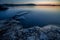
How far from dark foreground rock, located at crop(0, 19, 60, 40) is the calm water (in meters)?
0.05

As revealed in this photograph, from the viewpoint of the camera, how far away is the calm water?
108 cm

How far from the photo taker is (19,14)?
3.57 ft

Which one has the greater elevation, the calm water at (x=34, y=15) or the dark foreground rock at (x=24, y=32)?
the calm water at (x=34, y=15)

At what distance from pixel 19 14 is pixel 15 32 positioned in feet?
0.68

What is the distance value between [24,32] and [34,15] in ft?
0.73

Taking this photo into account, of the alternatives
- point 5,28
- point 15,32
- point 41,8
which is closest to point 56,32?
point 41,8

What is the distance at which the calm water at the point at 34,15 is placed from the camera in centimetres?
108

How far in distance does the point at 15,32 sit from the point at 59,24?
0.50 meters

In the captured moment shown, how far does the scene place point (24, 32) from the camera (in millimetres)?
1051

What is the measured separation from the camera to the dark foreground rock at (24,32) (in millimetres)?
1035

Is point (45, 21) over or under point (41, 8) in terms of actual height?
under

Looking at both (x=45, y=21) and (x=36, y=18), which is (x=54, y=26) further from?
(x=36, y=18)

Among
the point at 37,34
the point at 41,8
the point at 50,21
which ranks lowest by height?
the point at 37,34

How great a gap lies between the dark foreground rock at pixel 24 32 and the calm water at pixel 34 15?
5cm
